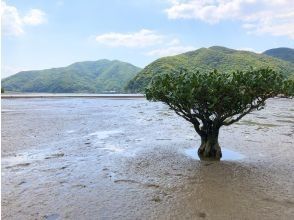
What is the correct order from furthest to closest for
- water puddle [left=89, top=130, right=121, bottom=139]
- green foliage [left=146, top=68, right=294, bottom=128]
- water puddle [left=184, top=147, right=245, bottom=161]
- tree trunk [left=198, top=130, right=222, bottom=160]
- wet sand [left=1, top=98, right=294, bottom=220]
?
1. water puddle [left=89, top=130, right=121, bottom=139]
2. water puddle [left=184, top=147, right=245, bottom=161]
3. tree trunk [left=198, top=130, right=222, bottom=160]
4. green foliage [left=146, top=68, right=294, bottom=128]
5. wet sand [left=1, top=98, right=294, bottom=220]

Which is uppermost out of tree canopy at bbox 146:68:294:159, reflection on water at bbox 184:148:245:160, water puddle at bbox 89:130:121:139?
tree canopy at bbox 146:68:294:159

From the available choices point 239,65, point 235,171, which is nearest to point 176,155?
point 235,171

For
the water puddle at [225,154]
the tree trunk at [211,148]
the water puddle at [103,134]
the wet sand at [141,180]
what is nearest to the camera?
the wet sand at [141,180]

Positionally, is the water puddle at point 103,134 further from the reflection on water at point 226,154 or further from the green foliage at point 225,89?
the green foliage at point 225,89

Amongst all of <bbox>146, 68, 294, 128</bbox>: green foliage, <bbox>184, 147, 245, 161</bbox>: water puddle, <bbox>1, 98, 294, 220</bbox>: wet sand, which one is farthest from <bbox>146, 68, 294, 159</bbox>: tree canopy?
<bbox>1, 98, 294, 220</bbox>: wet sand

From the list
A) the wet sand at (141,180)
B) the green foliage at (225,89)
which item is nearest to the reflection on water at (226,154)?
the wet sand at (141,180)

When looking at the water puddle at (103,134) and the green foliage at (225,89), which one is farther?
the water puddle at (103,134)

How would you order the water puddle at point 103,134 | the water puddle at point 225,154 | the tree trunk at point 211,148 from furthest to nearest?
1. the water puddle at point 103,134
2. the water puddle at point 225,154
3. the tree trunk at point 211,148

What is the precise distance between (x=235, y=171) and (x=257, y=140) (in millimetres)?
8927

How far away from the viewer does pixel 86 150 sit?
17453mm

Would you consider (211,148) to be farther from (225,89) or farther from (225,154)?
(225,89)

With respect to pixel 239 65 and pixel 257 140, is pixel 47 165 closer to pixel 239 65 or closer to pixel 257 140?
pixel 257 140

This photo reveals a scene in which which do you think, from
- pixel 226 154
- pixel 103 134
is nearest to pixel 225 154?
pixel 226 154

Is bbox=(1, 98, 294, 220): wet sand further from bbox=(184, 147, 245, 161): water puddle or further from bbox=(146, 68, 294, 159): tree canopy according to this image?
bbox=(146, 68, 294, 159): tree canopy
